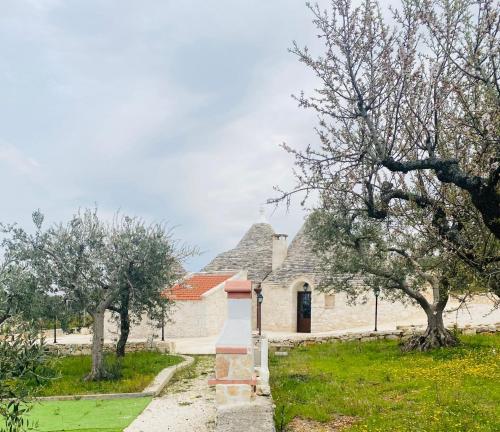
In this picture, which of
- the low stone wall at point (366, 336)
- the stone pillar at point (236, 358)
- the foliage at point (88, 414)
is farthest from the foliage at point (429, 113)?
the low stone wall at point (366, 336)

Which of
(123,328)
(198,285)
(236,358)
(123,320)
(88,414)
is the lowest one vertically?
(88,414)

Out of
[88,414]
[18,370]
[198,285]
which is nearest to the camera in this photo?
[18,370]

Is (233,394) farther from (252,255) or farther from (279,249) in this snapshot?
(252,255)

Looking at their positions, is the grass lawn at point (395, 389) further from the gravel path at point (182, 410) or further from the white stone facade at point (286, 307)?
the white stone facade at point (286, 307)

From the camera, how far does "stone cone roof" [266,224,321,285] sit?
102 feet

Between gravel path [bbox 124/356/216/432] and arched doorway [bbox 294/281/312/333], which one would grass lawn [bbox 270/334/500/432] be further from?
arched doorway [bbox 294/281/312/333]

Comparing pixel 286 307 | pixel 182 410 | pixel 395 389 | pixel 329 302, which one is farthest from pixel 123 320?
pixel 329 302

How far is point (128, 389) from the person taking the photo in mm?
13562

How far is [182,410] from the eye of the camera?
451 inches

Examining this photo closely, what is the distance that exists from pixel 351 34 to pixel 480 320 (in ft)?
79.6

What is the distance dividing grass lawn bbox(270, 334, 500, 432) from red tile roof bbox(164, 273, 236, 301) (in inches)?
409

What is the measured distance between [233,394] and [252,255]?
27.3m

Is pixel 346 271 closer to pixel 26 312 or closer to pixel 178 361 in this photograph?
pixel 178 361

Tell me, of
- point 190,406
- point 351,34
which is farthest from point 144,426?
point 351,34
